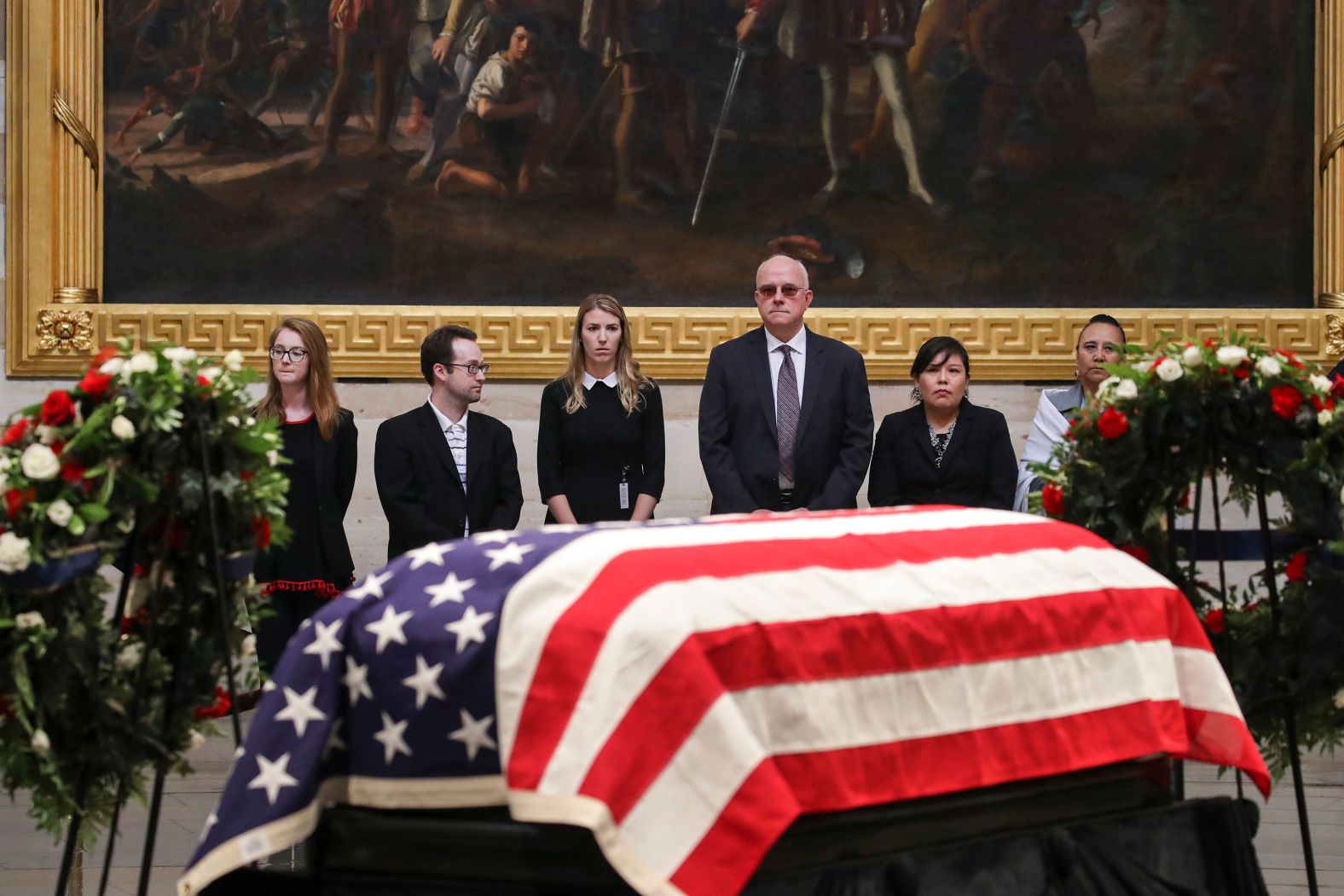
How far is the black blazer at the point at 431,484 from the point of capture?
6.73m

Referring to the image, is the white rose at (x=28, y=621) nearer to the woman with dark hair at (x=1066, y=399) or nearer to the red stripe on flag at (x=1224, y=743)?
the red stripe on flag at (x=1224, y=743)

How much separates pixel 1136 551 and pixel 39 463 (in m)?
2.97

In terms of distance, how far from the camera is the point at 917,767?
3773 mm

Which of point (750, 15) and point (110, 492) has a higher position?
point (750, 15)

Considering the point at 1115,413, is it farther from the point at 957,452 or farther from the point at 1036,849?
the point at 957,452

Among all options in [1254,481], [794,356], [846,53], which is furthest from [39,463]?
[846,53]

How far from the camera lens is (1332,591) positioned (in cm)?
482

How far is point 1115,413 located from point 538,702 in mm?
2250

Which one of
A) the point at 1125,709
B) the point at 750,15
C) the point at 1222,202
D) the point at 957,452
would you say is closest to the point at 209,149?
the point at 750,15

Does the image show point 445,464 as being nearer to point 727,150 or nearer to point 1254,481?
point 1254,481

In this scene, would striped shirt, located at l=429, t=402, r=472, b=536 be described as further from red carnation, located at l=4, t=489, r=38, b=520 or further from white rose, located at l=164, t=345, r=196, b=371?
red carnation, located at l=4, t=489, r=38, b=520

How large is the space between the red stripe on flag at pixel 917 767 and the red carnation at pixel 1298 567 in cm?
86

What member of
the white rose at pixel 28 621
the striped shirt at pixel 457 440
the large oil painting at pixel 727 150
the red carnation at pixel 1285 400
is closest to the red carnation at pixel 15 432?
the white rose at pixel 28 621

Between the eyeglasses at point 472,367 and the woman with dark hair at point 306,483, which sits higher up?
the eyeglasses at point 472,367
